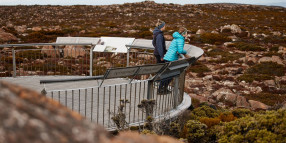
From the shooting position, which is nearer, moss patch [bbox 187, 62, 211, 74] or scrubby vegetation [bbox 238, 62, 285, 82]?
scrubby vegetation [bbox 238, 62, 285, 82]

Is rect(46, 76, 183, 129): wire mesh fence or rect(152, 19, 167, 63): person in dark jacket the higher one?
rect(152, 19, 167, 63): person in dark jacket

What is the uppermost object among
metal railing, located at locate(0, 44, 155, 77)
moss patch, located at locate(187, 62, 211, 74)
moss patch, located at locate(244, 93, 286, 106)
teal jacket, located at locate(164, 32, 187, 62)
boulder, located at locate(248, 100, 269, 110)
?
teal jacket, located at locate(164, 32, 187, 62)

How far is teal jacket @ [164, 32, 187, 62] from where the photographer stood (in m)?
8.08

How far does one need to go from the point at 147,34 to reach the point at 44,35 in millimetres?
11694

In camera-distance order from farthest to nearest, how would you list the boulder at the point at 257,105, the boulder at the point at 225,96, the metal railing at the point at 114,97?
the boulder at the point at 225,96 → the boulder at the point at 257,105 → the metal railing at the point at 114,97

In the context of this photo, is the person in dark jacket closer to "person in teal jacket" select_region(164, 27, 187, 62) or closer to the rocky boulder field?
"person in teal jacket" select_region(164, 27, 187, 62)

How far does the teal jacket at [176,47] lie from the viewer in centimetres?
808

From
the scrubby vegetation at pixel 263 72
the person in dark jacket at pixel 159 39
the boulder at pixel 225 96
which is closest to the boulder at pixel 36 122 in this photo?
the person in dark jacket at pixel 159 39

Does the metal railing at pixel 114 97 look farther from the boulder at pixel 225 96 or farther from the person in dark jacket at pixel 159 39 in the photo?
the boulder at pixel 225 96

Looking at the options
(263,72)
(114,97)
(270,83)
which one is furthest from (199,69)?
(114,97)

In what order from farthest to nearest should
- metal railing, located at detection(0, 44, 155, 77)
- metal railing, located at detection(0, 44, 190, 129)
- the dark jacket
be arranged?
metal railing, located at detection(0, 44, 155, 77)
the dark jacket
metal railing, located at detection(0, 44, 190, 129)

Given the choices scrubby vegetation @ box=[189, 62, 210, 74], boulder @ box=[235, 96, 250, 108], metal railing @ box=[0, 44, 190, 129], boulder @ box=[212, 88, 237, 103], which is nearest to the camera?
metal railing @ box=[0, 44, 190, 129]

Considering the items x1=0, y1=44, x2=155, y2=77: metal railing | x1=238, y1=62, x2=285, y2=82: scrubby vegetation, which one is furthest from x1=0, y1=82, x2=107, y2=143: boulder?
x1=238, y1=62, x2=285, y2=82: scrubby vegetation

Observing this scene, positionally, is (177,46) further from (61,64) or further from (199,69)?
(61,64)
